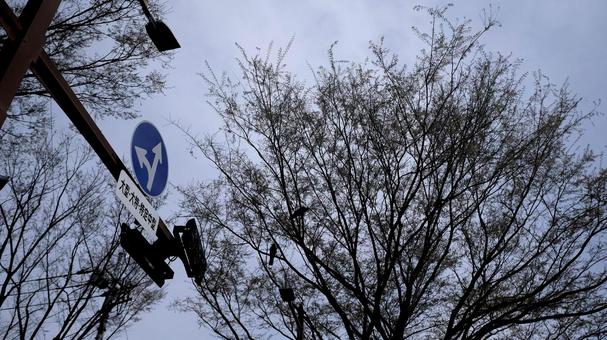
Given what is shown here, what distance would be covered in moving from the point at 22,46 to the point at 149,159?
120 cm

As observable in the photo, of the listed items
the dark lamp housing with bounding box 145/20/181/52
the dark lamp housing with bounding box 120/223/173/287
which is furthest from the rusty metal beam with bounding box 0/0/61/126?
the dark lamp housing with bounding box 120/223/173/287

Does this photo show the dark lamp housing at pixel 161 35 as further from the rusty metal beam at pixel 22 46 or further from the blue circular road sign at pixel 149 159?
the rusty metal beam at pixel 22 46

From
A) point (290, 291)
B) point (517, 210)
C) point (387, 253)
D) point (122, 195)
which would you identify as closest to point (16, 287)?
point (290, 291)

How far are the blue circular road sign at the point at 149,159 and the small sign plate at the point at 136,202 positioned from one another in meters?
0.07

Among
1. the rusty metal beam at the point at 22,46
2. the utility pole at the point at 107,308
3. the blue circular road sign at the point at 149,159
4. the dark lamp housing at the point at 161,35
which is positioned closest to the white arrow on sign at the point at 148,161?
the blue circular road sign at the point at 149,159

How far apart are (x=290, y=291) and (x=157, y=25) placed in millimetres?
5047

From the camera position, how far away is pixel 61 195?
931 cm

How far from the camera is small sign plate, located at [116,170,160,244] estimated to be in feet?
8.57

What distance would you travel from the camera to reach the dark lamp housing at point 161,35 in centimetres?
295

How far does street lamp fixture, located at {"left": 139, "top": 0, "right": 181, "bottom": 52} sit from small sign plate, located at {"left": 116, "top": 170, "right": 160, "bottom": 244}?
3.12 ft

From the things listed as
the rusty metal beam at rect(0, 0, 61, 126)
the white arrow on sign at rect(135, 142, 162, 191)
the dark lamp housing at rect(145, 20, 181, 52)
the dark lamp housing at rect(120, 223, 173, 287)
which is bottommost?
the dark lamp housing at rect(120, 223, 173, 287)

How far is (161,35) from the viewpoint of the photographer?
9.78 feet

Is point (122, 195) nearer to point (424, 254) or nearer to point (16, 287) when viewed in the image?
point (424, 254)

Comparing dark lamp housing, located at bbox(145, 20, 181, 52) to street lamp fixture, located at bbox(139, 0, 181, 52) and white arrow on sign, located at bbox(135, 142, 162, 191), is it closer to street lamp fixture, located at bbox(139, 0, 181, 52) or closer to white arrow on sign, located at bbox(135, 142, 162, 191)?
street lamp fixture, located at bbox(139, 0, 181, 52)
